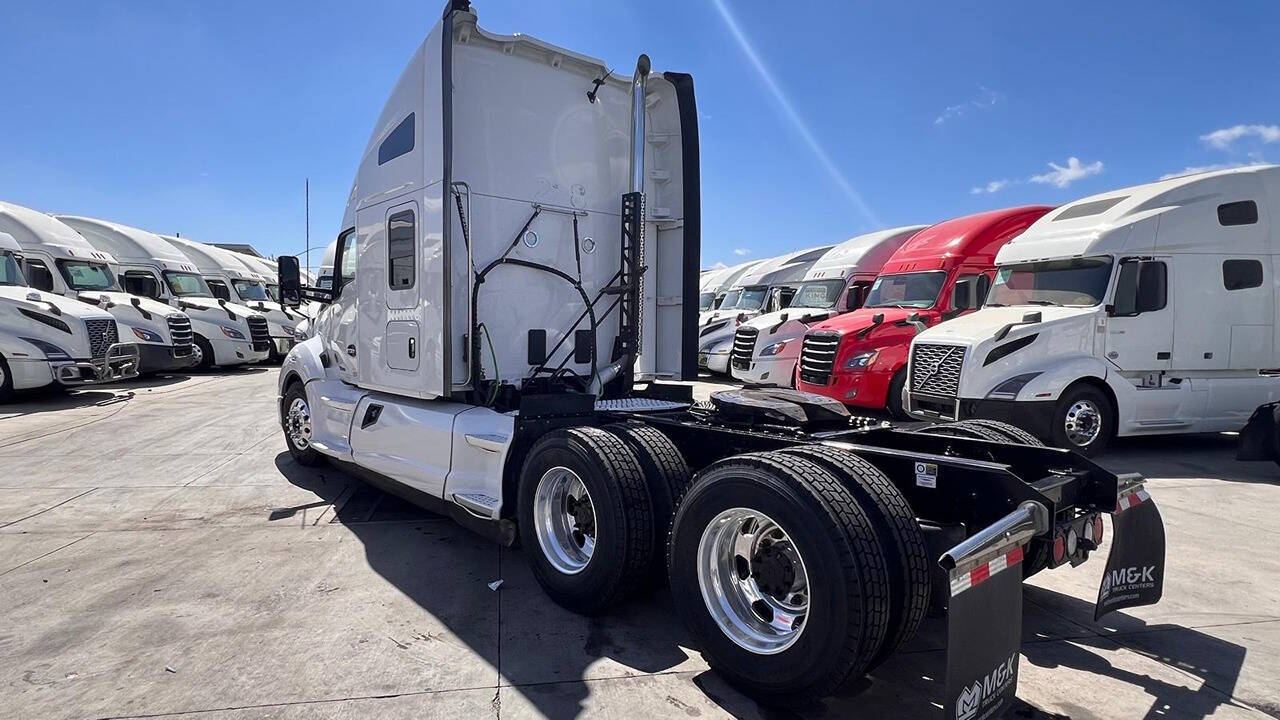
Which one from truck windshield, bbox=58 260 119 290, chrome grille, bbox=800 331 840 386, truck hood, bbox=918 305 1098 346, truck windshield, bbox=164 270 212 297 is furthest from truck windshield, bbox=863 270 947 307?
truck windshield, bbox=164 270 212 297

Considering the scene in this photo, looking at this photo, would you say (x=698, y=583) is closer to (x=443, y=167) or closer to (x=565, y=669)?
(x=565, y=669)

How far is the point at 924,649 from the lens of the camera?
3.46m

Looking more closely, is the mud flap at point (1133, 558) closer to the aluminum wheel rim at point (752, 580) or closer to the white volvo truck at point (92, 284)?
the aluminum wheel rim at point (752, 580)

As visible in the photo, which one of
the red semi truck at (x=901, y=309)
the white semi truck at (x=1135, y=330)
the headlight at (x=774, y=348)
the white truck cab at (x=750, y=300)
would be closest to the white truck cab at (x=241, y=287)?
the white truck cab at (x=750, y=300)

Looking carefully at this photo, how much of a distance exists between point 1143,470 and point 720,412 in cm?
597

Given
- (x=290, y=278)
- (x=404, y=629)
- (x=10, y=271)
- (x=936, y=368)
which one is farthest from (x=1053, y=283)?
(x=10, y=271)

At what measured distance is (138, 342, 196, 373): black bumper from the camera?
565 inches

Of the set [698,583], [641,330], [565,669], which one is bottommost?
[565,669]

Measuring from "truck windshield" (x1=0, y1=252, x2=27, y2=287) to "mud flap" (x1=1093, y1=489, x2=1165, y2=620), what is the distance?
15.3 meters

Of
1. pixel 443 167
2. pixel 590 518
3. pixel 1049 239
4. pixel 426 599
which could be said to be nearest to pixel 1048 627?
pixel 590 518

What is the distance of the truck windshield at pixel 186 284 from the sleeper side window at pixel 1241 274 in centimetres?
2059

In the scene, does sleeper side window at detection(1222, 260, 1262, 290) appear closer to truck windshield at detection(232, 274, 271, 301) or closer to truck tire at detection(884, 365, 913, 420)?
truck tire at detection(884, 365, 913, 420)

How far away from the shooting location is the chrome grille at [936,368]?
823 centimetres

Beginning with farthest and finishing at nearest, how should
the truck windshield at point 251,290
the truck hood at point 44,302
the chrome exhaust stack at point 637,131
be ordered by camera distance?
the truck windshield at point 251,290
the truck hood at point 44,302
the chrome exhaust stack at point 637,131
